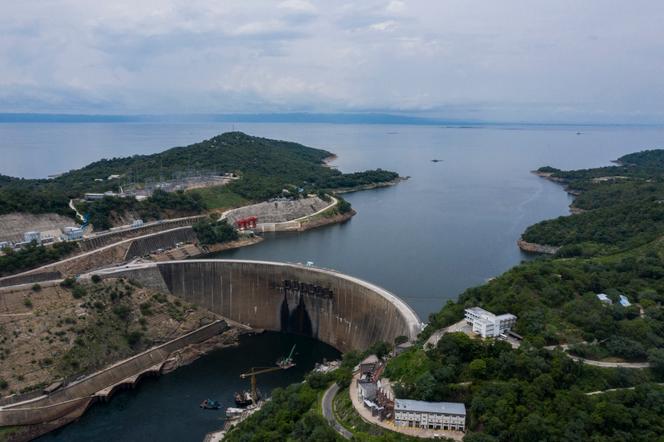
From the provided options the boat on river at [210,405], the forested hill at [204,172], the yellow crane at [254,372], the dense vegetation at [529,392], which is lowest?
the boat on river at [210,405]

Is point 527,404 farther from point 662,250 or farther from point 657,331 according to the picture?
point 662,250

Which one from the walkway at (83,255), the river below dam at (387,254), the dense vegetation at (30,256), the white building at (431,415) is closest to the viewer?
the white building at (431,415)

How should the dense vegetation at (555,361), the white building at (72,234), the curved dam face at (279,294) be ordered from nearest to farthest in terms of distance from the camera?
the dense vegetation at (555,361)
the curved dam face at (279,294)
the white building at (72,234)

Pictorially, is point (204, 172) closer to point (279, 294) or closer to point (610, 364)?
point (279, 294)

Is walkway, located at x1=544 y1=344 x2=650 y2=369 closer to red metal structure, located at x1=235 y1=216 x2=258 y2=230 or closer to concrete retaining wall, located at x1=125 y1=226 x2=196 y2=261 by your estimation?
concrete retaining wall, located at x1=125 y1=226 x2=196 y2=261

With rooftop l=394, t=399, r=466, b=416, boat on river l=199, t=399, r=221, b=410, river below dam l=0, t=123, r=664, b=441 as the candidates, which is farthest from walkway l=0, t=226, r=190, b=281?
rooftop l=394, t=399, r=466, b=416

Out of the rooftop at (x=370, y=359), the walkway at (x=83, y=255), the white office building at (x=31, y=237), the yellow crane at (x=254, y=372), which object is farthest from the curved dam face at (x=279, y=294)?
the white office building at (x=31, y=237)

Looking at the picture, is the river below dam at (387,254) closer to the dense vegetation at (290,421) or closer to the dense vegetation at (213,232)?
the dense vegetation at (213,232)

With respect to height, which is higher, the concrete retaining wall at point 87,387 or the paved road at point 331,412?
the paved road at point 331,412
